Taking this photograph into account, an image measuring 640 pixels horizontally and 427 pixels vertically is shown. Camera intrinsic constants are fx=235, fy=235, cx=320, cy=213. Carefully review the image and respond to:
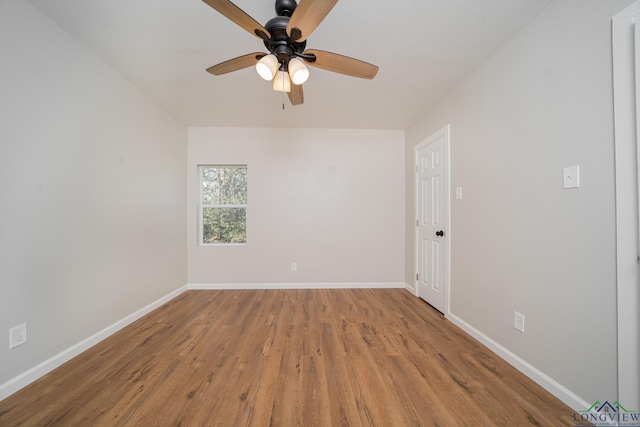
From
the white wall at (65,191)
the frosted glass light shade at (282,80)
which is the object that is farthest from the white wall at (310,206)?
the frosted glass light shade at (282,80)

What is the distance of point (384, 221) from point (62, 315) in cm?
370

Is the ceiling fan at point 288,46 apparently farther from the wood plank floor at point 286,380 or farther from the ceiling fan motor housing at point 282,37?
the wood plank floor at point 286,380

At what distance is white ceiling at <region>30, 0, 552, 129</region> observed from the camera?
157 centimetres

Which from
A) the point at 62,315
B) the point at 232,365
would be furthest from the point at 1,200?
the point at 232,365

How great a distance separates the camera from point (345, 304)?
301cm

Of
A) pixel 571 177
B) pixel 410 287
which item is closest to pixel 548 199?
pixel 571 177

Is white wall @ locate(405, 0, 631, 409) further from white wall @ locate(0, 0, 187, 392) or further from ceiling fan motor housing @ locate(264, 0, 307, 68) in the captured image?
white wall @ locate(0, 0, 187, 392)

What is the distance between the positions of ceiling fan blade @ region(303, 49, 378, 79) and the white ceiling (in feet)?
1.26

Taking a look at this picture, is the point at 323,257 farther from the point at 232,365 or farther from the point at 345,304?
the point at 232,365

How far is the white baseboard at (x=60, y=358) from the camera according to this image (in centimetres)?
147

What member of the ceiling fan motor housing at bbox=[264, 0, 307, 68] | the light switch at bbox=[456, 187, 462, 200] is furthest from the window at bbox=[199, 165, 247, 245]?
the light switch at bbox=[456, 187, 462, 200]

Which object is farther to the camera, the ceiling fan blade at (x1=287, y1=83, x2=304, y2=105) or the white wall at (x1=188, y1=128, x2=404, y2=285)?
the white wall at (x1=188, y1=128, x2=404, y2=285)

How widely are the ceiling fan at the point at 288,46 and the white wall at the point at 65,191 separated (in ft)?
4.06

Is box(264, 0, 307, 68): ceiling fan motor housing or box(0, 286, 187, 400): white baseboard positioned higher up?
box(264, 0, 307, 68): ceiling fan motor housing
